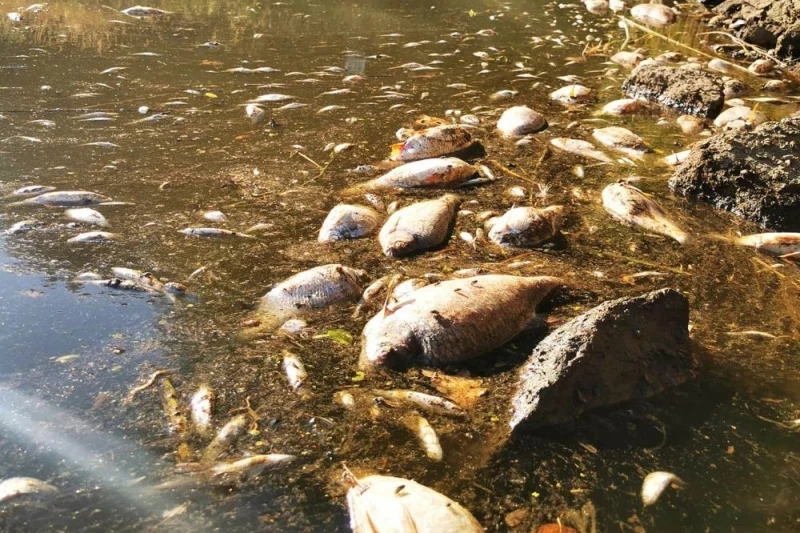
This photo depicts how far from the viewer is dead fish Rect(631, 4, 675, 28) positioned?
10264 mm

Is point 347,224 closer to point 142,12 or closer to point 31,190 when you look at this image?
point 31,190

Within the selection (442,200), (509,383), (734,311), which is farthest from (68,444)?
(734,311)

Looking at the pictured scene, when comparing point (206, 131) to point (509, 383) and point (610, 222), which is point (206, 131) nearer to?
point (610, 222)

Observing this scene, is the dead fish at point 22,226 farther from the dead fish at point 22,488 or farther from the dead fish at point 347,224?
the dead fish at point 22,488

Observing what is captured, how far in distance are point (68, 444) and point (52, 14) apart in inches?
300

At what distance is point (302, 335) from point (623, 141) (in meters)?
3.22

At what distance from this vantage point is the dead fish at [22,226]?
3.60 metres

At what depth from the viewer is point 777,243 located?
3719mm

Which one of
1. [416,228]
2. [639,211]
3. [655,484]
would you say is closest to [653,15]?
[639,211]

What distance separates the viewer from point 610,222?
400 cm

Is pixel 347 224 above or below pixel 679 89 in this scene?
below

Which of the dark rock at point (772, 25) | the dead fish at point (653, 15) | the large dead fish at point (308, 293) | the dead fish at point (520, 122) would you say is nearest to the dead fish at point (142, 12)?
the dead fish at point (520, 122)

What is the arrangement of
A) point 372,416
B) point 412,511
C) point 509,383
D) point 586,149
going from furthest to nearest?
1. point 586,149
2. point 509,383
3. point 372,416
4. point 412,511

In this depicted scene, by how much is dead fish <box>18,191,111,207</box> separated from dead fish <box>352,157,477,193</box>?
4.66 feet
